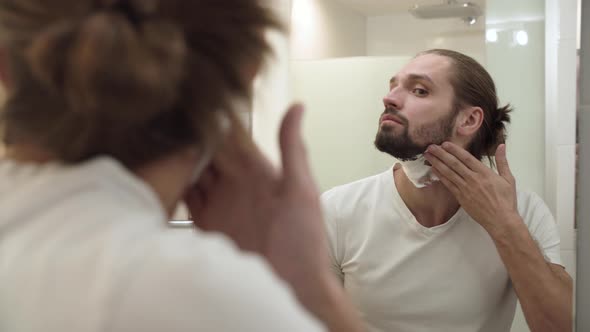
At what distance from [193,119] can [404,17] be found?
1215mm

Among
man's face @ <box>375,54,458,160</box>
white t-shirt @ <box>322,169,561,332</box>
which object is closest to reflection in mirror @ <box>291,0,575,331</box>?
white t-shirt @ <box>322,169,561,332</box>

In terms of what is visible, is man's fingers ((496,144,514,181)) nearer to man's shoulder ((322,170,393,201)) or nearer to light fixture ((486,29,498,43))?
man's shoulder ((322,170,393,201))

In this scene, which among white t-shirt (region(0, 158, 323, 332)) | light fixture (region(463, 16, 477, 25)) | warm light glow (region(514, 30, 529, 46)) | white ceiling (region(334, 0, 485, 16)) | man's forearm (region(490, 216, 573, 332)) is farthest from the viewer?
white ceiling (region(334, 0, 485, 16))

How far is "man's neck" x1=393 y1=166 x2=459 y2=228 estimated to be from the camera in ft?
3.38

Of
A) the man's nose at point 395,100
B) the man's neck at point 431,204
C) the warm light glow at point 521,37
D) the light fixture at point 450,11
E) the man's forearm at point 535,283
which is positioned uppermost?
the light fixture at point 450,11

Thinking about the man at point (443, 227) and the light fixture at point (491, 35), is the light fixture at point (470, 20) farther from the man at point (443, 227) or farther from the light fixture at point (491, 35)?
the man at point (443, 227)

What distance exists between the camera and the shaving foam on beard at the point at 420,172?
1014 millimetres

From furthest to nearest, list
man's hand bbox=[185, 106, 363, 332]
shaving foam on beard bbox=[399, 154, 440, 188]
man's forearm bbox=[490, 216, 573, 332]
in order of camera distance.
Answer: shaving foam on beard bbox=[399, 154, 440, 188], man's forearm bbox=[490, 216, 573, 332], man's hand bbox=[185, 106, 363, 332]

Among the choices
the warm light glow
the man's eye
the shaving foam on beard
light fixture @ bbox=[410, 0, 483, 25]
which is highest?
light fixture @ bbox=[410, 0, 483, 25]

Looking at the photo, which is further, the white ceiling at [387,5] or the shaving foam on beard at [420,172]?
the white ceiling at [387,5]

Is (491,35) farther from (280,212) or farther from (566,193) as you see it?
(280,212)

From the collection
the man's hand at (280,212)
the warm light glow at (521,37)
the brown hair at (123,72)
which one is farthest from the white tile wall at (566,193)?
the brown hair at (123,72)

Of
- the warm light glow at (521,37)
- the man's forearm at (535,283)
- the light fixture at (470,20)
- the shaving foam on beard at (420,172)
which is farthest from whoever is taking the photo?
the light fixture at (470,20)

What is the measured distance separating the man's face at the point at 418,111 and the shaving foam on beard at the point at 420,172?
0.02 m
